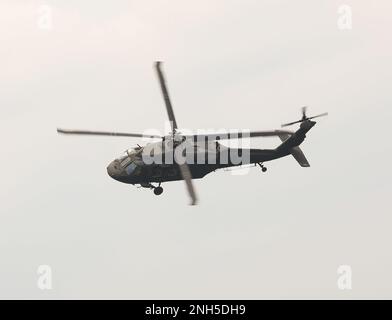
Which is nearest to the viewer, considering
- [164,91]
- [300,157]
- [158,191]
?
[164,91]

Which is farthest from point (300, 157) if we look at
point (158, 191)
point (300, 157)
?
point (158, 191)

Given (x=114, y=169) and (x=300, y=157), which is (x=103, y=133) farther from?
(x=300, y=157)

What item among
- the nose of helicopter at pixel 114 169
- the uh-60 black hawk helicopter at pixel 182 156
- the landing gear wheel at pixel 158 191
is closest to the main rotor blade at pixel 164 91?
the uh-60 black hawk helicopter at pixel 182 156

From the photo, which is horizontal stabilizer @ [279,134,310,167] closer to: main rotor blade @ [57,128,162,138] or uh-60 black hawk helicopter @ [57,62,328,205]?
uh-60 black hawk helicopter @ [57,62,328,205]

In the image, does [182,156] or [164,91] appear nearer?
[164,91]

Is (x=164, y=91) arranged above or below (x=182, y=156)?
above

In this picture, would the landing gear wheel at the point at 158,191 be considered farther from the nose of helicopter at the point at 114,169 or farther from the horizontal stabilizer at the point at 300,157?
the horizontal stabilizer at the point at 300,157

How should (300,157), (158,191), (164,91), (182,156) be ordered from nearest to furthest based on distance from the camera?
(164,91)
(182,156)
(158,191)
(300,157)

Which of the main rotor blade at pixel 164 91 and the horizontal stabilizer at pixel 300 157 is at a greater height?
the main rotor blade at pixel 164 91

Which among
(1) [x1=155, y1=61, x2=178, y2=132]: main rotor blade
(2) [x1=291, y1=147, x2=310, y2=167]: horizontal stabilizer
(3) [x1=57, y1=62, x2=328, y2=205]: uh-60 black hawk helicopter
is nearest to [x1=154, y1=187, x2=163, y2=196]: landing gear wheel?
(3) [x1=57, y1=62, x2=328, y2=205]: uh-60 black hawk helicopter

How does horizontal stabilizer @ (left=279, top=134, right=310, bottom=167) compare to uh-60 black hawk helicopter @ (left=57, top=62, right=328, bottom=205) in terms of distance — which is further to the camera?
horizontal stabilizer @ (left=279, top=134, right=310, bottom=167)

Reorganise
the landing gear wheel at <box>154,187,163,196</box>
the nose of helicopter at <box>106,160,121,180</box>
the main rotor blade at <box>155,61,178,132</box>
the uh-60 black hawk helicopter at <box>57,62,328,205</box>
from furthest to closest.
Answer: the nose of helicopter at <box>106,160,121,180</box> < the landing gear wheel at <box>154,187,163,196</box> < the uh-60 black hawk helicopter at <box>57,62,328,205</box> < the main rotor blade at <box>155,61,178,132</box>

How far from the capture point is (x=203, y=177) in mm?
83188
